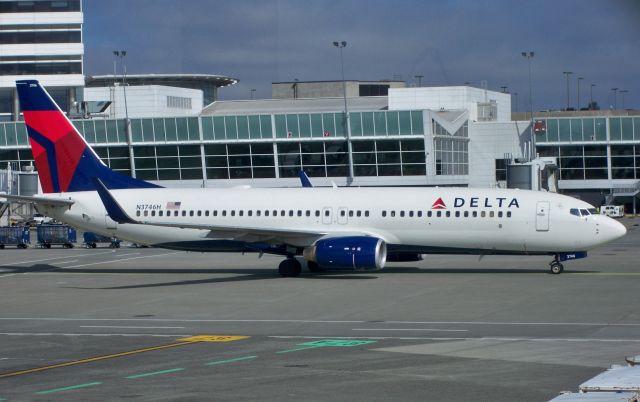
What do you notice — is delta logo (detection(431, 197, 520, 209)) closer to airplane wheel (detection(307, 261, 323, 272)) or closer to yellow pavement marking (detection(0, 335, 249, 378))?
airplane wheel (detection(307, 261, 323, 272))

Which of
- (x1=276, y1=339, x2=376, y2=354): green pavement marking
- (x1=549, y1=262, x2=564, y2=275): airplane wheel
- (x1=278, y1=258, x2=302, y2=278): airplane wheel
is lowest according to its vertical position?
(x1=549, y1=262, x2=564, y2=275): airplane wheel

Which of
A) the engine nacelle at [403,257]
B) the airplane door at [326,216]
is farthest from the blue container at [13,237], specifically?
the engine nacelle at [403,257]

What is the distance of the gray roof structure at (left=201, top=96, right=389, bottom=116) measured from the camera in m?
110

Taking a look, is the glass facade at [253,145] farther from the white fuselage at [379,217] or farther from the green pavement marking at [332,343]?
the green pavement marking at [332,343]

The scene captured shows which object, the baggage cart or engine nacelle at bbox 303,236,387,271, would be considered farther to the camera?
the baggage cart

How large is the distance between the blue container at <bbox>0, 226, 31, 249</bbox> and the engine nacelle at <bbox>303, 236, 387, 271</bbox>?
33.8 meters

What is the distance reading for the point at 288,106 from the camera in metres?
113

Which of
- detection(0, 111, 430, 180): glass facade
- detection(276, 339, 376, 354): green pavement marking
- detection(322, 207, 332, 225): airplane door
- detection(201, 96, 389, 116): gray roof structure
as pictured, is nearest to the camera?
detection(276, 339, 376, 354): green pavement marking

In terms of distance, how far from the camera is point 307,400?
690 inches

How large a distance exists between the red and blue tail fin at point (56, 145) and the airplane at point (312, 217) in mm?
46

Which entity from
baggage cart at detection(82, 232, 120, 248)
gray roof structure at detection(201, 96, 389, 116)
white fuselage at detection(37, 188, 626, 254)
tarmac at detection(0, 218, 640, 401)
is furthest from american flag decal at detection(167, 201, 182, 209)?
gray roof structure at detection(201, 96, 389, 116)

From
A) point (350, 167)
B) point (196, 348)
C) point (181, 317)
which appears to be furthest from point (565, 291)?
point (350, 167)

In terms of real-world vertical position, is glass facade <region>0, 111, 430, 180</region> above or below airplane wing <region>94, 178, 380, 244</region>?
above

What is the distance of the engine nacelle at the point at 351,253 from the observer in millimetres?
39688
